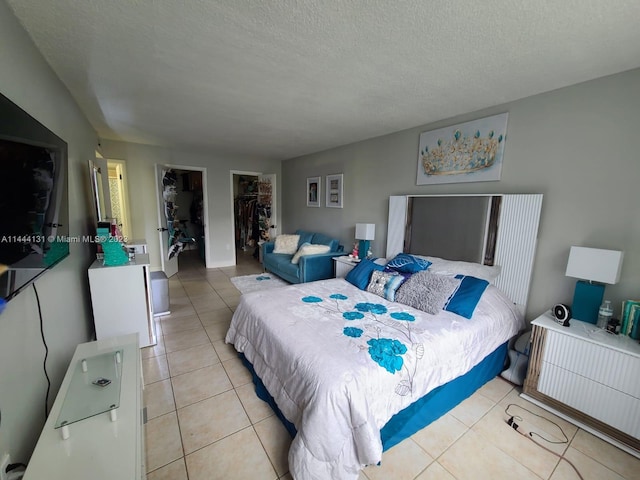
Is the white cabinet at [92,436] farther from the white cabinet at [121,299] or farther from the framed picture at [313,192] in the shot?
the framed picture at [313,192]

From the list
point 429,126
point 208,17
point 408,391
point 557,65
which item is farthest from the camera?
point 429,126

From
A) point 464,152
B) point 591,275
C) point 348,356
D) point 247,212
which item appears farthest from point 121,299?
point 247,212

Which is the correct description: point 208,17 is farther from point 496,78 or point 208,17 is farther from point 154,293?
point 154,293

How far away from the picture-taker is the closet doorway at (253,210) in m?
5.86

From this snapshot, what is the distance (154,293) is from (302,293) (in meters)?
1.94

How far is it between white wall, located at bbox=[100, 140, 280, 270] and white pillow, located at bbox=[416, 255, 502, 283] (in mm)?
4360

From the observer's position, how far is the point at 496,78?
1920 mm

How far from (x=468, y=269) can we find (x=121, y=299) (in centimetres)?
323

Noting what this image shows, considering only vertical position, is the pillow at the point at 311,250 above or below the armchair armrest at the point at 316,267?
above

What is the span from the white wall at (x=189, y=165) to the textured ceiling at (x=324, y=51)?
1.96 metres

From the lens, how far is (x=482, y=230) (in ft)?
8.27

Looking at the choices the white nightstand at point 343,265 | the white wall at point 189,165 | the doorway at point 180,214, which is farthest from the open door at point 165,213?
the white nightstand at point 343,265

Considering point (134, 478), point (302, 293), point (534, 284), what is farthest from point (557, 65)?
point (134, 478)

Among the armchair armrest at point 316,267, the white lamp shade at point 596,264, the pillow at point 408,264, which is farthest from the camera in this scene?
the armchair armrest at point 316,267
